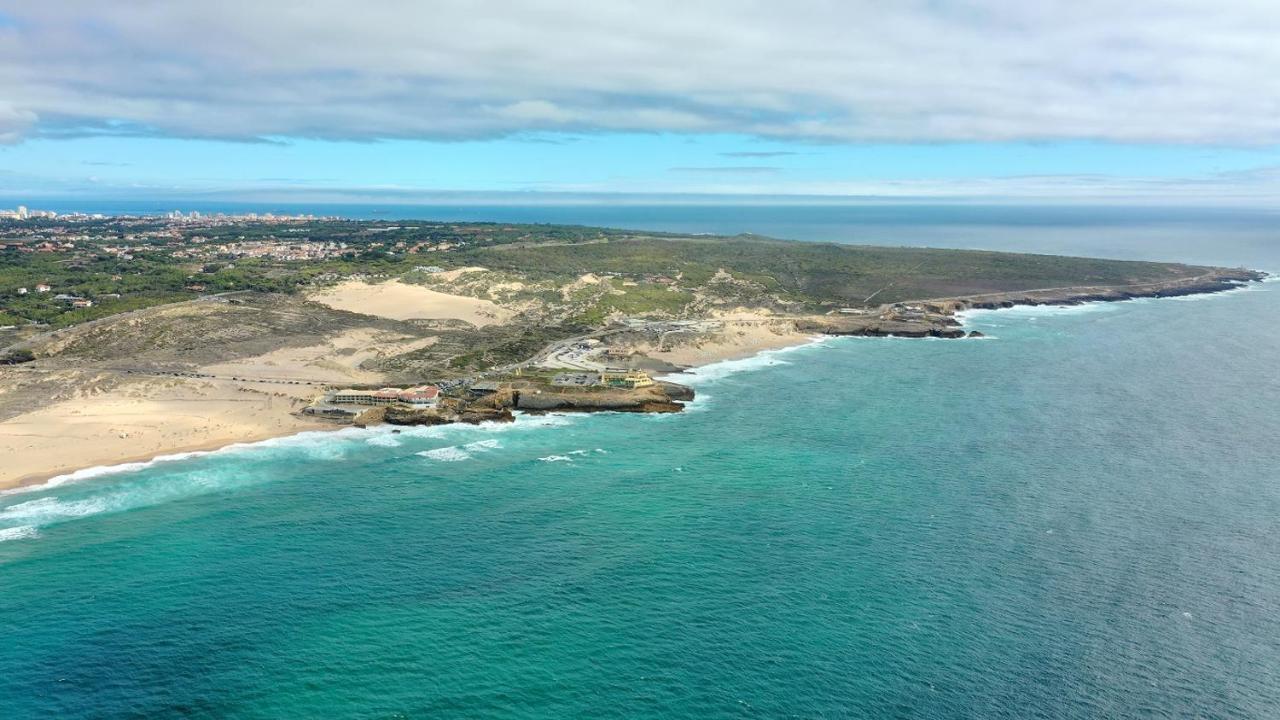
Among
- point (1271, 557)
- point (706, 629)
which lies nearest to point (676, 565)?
point (706, 629)

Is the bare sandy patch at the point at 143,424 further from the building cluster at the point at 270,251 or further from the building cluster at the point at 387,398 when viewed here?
the building cluster at the point at 270,251

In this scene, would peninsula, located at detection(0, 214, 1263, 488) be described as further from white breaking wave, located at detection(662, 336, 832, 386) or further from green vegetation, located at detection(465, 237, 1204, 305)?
white breaking wave, located at detection(662, 336, 832, 386)

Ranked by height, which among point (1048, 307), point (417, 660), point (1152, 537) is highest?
point (1048, 307)

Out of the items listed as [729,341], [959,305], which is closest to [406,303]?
[729,341]

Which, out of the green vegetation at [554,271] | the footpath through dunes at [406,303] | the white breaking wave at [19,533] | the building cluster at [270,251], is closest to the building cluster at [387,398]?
the green vegetation at [554,271]

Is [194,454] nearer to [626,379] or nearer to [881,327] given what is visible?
[626,379]

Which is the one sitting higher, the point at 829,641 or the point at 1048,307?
the point at 1048,307

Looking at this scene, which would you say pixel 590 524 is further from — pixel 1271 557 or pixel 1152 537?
pixel 1271 557
